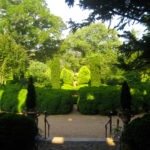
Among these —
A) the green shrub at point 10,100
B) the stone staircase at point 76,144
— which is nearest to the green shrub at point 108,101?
the green shrub at point 10,100

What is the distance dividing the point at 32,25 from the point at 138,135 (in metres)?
39.4

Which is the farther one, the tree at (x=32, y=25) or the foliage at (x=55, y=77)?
the tree at (x=32, y=25)

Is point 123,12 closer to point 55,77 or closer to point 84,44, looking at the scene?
point 55,77

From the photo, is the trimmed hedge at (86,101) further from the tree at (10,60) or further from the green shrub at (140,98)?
the tree at (10,60)

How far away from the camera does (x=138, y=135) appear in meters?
5.23

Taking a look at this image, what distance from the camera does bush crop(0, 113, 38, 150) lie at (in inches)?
206

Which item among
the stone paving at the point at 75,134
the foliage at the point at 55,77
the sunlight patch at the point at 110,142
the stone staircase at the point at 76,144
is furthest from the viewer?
the foliage at the point at 55,77

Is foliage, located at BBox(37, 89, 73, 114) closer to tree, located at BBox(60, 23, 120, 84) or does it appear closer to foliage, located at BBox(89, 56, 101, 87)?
foliage, located at BBox(89, 56, 101, 87)

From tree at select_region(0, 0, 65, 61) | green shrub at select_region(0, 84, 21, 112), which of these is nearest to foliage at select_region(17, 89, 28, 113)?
green shrub at select_region(0, 84, 21, 112)

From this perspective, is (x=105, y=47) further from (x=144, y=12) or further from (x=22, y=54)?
(x=144, y=12)

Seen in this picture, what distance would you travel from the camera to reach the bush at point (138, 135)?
16.9 ft

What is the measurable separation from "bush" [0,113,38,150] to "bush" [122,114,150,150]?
1.82 m

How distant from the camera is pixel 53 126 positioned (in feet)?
38.9

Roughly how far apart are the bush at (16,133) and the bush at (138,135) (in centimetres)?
182
